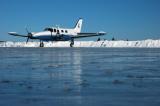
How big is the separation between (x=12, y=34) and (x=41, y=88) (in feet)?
256

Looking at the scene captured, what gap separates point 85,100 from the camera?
23.3 feet

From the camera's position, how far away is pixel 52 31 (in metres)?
77.7

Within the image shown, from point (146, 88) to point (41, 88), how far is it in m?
2.35

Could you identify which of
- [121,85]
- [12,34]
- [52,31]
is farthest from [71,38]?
[121,85]

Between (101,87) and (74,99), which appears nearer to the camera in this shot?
(74,99)

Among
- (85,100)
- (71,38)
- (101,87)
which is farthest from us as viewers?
(71,38)

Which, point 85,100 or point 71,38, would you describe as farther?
point 71,38

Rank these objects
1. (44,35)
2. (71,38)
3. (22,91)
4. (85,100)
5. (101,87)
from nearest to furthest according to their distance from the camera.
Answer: (85,100) → (22,91) → (101,87) → (44,35) → (71,38)

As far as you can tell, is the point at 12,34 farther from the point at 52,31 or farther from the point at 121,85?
the point at 121,85

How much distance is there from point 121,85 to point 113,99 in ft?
7.54

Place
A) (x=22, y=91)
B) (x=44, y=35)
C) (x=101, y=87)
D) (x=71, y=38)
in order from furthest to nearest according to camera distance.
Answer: (x=71, y=38)
(x=44, y=35)
(x=101, y=87)
(x=22, y=91)

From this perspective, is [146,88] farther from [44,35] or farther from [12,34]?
[12,34]

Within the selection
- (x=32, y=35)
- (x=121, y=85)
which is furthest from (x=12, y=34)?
(x=121, y=85)

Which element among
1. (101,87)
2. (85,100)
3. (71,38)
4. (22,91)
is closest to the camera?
(85,100)
